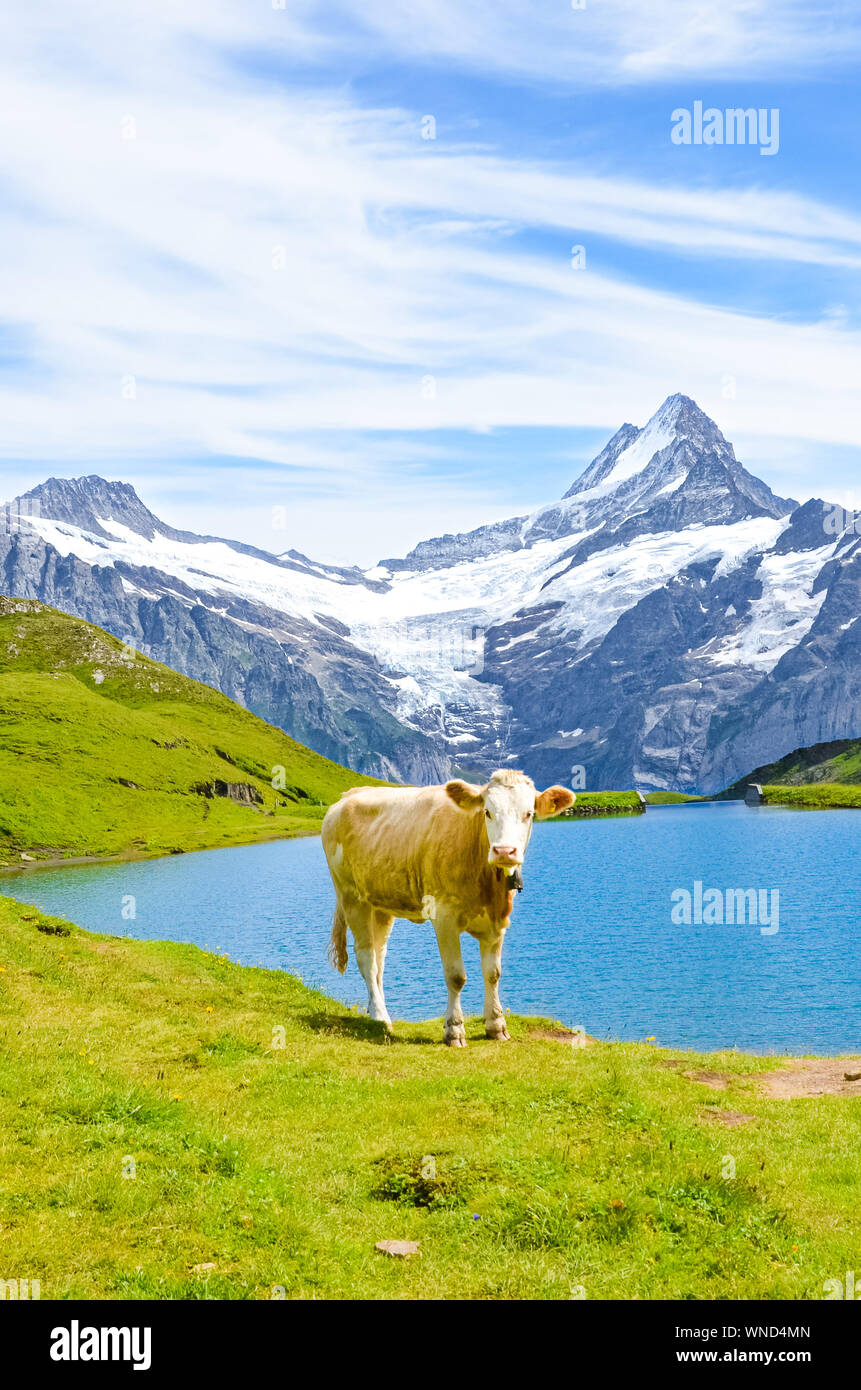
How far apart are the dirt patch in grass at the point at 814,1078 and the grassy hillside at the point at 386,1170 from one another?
4.72 feet

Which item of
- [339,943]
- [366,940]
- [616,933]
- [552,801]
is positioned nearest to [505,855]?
[552,801]

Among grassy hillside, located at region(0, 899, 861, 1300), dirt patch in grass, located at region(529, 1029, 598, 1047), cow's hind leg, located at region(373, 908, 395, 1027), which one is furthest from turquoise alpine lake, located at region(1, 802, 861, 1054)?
grassy hillside, located at region(0, 899, 861, 1300)

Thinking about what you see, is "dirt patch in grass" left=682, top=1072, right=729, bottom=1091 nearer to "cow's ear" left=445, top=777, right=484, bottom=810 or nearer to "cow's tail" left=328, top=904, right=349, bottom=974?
"cow's ear" left=445, top=777, right=484, bottom=810

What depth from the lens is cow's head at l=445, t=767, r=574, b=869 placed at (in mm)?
21219

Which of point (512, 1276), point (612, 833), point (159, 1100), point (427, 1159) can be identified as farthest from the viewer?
point (612, 833)

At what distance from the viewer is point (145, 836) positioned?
17775 cm

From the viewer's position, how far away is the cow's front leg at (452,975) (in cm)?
2398

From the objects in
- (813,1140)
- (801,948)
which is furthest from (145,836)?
(813,1140)

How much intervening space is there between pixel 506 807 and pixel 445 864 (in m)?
3.27

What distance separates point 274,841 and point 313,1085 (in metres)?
169

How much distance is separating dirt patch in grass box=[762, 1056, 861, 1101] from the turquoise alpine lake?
9721mm

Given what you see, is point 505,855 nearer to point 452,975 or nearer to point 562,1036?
point 452,975

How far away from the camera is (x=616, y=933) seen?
67.9m
